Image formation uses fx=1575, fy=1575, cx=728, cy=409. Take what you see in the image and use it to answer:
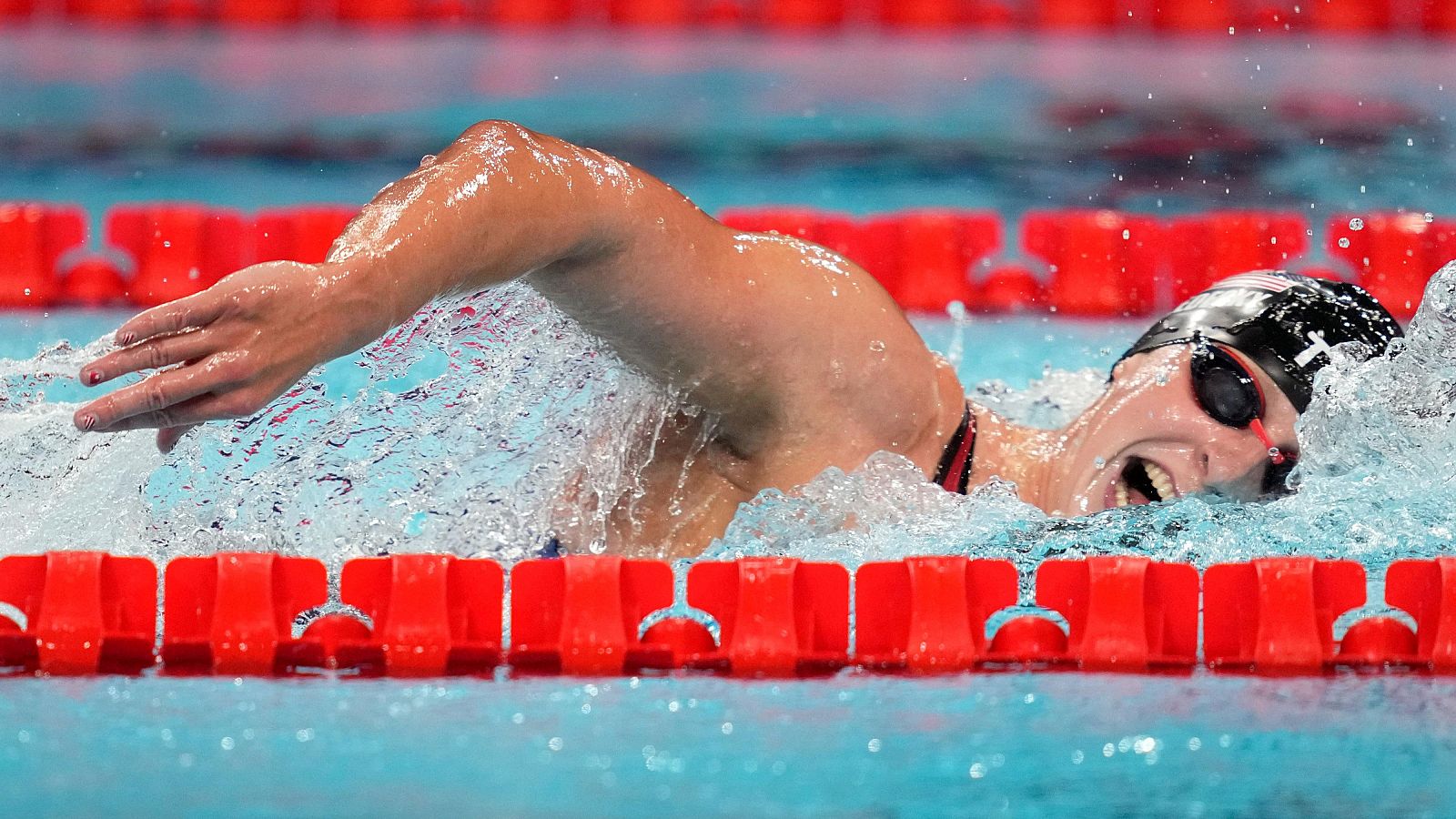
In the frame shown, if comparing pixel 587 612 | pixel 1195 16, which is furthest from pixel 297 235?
pixel 1195 16

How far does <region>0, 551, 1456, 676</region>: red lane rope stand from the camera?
6.00 ft

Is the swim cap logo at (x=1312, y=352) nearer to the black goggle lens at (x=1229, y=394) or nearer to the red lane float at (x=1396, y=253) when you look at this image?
the black goggle lens at (x=1229, y=394)

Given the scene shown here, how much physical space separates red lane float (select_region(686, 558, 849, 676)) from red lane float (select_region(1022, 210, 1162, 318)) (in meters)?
2.44

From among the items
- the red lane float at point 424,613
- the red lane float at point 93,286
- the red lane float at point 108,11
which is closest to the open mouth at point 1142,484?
the red lane float at point 424,613

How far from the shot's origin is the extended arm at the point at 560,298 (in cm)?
129

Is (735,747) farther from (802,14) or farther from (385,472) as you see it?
(802,14)

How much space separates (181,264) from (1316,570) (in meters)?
3.11

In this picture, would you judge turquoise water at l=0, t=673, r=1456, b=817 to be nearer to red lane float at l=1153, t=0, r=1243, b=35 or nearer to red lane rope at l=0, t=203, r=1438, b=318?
red lane rope at l=0, t=203, r=1438, b=318

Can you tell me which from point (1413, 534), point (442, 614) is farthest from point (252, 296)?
Answer: point (1413, 534)

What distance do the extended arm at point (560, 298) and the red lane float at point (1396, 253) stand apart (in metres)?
2.60

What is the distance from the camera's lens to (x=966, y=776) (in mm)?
1517

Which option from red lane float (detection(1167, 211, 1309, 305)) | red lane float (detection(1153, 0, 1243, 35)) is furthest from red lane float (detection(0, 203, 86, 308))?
red lane float (detection(1153, 0, 1243, 35))

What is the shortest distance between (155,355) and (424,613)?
65 cm

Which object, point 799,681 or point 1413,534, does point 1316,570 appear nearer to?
point 1413,534
